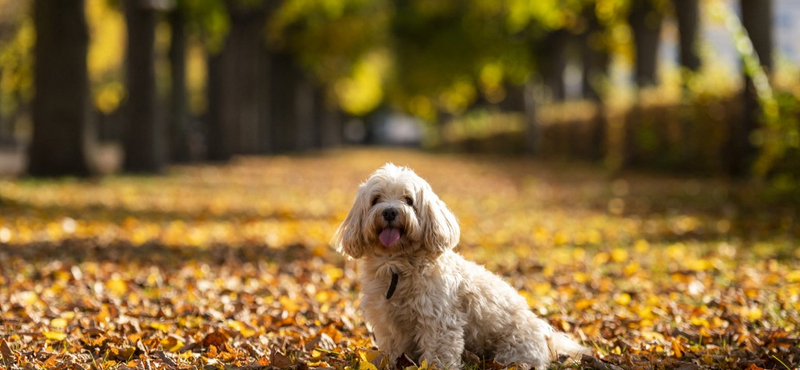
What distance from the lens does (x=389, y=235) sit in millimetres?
4328

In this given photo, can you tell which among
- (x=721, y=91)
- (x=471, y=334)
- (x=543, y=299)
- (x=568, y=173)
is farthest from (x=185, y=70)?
(x=471, y=334)

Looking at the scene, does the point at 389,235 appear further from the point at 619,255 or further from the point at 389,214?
the point at 619,255

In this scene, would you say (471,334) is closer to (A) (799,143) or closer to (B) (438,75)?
(A) (799,143)

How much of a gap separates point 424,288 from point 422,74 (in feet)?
150

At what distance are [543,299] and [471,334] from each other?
7.76 feet

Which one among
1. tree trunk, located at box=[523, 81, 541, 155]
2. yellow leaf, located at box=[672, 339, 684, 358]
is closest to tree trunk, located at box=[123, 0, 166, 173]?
yellow leaf, located at box=[672, 339, 684, 358]

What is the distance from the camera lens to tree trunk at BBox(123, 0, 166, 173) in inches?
763

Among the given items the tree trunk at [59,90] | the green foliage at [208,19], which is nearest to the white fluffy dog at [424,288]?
the tree trunk at [59,90]

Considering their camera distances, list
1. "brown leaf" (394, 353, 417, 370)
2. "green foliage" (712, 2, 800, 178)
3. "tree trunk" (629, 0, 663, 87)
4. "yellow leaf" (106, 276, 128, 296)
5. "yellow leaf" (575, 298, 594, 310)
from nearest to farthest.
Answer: "brown leaf" (394, 353, 417, 370) → "yellow leaf" (575, 298, 594, 310) → "yellow leaf" (106, 276, 128, 296) → "green foliage" (712, 2, 800, 178) → "tree trunk" (629, 0, 663, 87)

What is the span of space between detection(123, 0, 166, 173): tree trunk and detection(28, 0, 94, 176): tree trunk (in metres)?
2.81

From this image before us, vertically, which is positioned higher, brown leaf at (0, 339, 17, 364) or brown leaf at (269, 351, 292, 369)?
brown leaf at (0, 339, 17, 364)

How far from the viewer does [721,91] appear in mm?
18516

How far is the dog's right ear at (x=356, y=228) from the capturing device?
4430 millimetres

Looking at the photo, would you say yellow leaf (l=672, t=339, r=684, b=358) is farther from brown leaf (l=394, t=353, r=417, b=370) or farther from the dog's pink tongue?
the dog's pink tongue
